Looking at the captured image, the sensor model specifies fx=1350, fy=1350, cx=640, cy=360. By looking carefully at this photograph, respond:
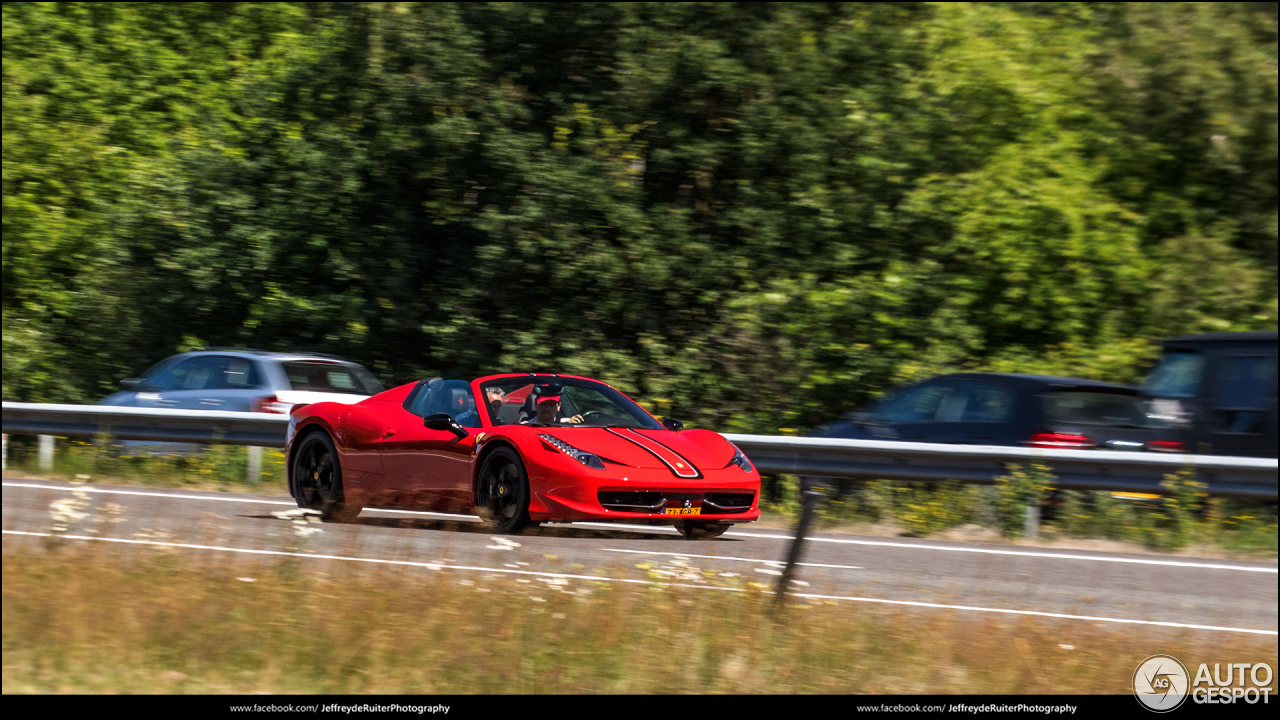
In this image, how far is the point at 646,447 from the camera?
9133mm

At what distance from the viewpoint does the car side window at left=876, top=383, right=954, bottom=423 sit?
12523mm

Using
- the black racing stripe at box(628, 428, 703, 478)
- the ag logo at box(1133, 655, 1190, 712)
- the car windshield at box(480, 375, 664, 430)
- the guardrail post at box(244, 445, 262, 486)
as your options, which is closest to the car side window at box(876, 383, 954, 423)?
the car windshield at box(480, 375, 664, 430)

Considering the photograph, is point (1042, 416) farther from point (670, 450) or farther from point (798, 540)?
point (798, 540)

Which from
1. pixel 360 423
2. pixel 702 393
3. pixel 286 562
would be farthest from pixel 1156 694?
A: pixel 702 393

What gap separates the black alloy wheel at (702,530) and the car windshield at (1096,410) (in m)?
3.35

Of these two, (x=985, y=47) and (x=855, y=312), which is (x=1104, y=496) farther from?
(x=985, y=47)

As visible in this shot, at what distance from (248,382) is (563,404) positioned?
602 cm

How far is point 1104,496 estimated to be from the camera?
11148 millimetres

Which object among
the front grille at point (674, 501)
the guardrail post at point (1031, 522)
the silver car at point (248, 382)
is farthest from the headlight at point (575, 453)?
the silver car at point (248, 382)

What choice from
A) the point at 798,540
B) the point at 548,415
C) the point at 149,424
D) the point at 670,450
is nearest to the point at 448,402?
the point at 548,415

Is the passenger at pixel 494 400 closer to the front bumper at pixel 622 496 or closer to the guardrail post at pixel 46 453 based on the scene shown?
the front bumper at pixel 622 496

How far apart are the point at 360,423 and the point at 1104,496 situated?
6.06 meters

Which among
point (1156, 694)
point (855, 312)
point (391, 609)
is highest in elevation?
point (1156, 694)
